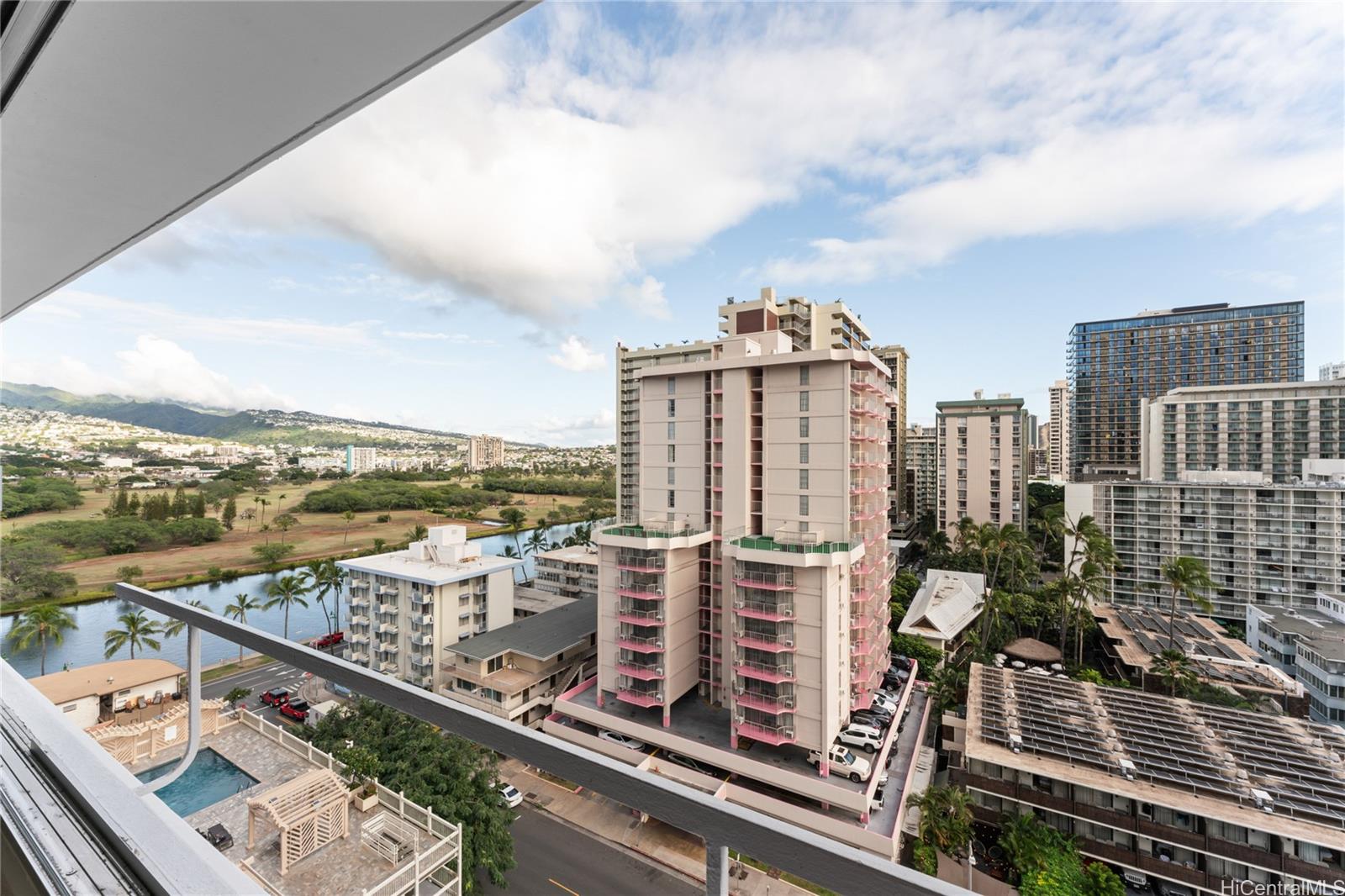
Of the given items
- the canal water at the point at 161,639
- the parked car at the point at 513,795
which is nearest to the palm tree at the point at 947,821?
the parked car at the point at 513,795

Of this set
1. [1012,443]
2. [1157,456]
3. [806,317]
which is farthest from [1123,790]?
[1157,456]

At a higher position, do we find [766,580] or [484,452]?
[484,452]

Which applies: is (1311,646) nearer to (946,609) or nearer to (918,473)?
(946,609)

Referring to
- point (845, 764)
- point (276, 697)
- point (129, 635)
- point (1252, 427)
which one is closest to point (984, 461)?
point (1252, 427)

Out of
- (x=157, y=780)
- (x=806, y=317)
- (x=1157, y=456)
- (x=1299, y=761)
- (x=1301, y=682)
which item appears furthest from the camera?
(x=1157, y=456)

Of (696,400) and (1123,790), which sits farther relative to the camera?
(696,400)

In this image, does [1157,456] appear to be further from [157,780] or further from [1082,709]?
[157,780]

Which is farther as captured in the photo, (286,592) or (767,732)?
(286,592)

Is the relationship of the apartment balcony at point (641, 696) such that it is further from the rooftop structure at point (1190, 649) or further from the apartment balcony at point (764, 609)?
the rooftop structure at point (1190, 649)
